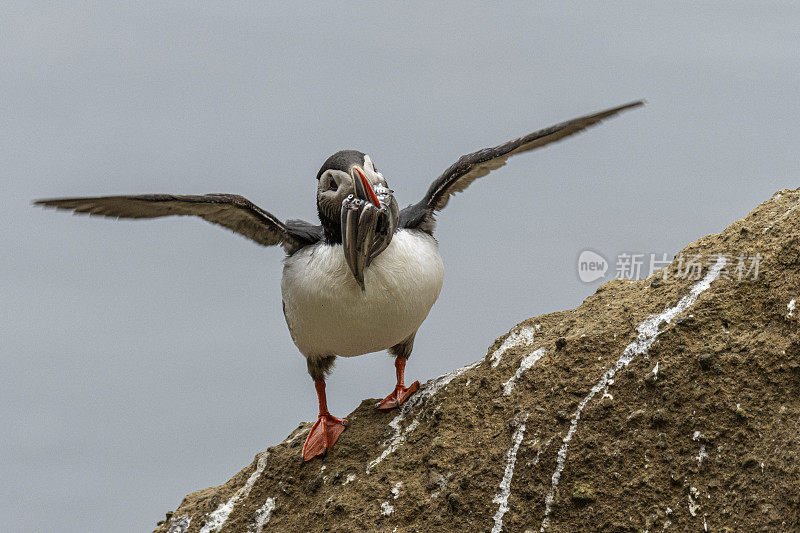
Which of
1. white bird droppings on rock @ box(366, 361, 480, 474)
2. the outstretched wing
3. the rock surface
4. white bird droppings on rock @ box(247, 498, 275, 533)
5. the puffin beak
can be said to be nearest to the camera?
the rock surface

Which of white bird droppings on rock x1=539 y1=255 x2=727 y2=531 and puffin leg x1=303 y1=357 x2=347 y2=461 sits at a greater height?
puffin leg x1=303 y1=357 x2=347 y2=461

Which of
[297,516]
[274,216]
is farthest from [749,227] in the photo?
[297,516]

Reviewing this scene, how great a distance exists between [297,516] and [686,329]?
2.99m

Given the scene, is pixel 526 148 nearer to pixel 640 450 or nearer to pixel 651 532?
pixel 640 450

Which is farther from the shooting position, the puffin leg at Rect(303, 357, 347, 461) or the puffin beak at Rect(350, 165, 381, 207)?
the puffin leg at Rect(303, 357, 347, 461)

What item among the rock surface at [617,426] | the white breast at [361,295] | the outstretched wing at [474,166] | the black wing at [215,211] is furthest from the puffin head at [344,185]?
the rock surface at [617,426]

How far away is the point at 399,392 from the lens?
6.47 meters

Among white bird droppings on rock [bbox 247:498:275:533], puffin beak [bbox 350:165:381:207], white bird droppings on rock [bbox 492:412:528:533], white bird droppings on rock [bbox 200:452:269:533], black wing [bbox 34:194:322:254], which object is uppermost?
black wing [bbox 34:194:322:254]

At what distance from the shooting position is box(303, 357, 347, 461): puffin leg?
248 inches

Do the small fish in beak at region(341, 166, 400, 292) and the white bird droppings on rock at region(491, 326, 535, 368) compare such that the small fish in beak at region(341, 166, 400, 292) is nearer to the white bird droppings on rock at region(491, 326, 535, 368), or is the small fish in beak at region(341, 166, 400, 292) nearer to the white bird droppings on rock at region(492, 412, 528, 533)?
the white bird droppings on rock at region(491, 326, 535, 368)

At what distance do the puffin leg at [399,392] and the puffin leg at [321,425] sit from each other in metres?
0.34

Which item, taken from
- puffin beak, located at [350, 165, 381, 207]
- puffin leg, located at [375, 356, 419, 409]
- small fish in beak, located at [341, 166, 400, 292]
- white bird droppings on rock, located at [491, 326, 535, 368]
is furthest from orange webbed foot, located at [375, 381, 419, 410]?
puffin beak, located at [350, 165, 381, 207]

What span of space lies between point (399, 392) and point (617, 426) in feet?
6.13

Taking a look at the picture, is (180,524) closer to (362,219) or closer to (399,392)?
(399,392)
